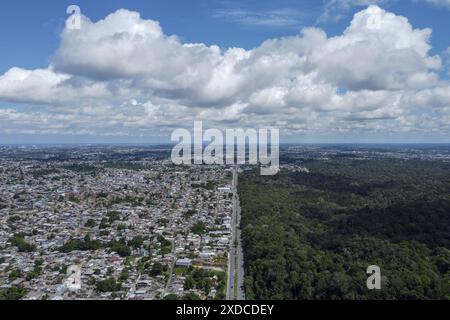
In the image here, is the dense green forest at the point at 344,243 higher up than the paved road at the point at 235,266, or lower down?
higher up

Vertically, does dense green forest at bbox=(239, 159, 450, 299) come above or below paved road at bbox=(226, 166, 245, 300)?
above

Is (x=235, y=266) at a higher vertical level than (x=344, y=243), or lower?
lower

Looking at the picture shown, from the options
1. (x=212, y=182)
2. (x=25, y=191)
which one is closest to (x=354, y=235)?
(x=212, y=182)

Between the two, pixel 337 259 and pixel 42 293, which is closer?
pixel 42 293

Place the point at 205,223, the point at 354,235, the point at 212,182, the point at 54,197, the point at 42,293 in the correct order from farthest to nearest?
the point at 212,182 → the point at 54,197 → the point at 205,223 → the point at 354,235 → the point at 42,293

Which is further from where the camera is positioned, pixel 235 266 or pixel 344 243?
pixel 344 243

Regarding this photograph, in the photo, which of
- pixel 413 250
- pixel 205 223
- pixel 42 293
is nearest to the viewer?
pixel 42 293
